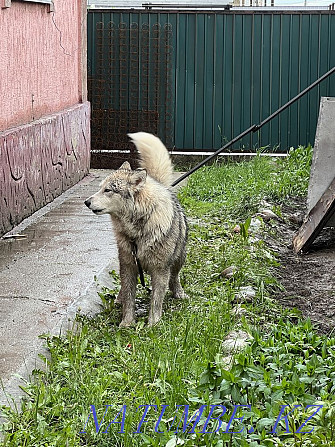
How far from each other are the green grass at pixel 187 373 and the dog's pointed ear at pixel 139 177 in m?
0.94

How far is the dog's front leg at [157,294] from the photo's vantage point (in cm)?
567

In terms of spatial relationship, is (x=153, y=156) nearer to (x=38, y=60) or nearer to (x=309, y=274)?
(x=309, y=274)

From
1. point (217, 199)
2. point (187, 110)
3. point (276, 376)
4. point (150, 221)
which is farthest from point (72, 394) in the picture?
point (187, 110)

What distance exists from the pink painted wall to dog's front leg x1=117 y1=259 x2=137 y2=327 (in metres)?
A: 3.30

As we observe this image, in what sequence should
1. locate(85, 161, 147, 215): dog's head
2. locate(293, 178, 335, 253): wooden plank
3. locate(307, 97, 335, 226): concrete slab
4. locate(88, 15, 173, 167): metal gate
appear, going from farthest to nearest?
locate(88, 15, 173, 167): metal gate
locate(307, 97, 335, 226): concrete slab
locate(293, 178, 335, 253): wooden plank
locate(85, 161, 147, 215): dog's head

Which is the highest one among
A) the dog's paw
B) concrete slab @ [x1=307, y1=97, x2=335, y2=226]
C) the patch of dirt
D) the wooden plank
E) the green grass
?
concrete slab @ [x1=307, y1=97, x2=335, y2=226]

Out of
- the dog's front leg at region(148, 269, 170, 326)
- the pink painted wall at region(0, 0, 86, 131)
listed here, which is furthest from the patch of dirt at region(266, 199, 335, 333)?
the pink painted wall at region(0, 0, 86, 131)

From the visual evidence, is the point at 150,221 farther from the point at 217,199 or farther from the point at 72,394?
the point at 217,199

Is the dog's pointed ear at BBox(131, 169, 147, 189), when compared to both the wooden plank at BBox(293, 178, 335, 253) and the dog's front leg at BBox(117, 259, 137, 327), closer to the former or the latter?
the dog's front leg at BBox(117, 259, 137, 327)

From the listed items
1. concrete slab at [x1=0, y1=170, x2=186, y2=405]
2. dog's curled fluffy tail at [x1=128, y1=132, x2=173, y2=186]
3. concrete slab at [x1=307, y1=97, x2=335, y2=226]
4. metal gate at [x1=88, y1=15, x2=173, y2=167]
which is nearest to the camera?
concrete slab at [x1=0, y1=170, x2=186, y2=405]

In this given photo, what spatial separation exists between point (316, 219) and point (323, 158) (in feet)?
3.76

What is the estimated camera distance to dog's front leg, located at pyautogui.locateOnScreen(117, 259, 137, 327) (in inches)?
223

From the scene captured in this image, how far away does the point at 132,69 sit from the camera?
13227mm

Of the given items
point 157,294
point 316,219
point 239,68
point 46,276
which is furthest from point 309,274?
point 239,68
